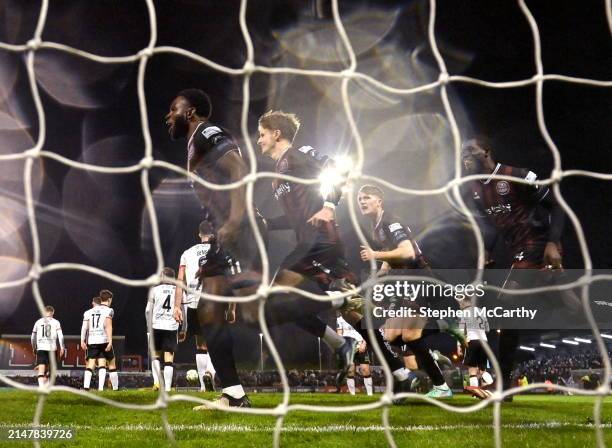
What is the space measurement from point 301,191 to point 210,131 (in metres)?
0.69

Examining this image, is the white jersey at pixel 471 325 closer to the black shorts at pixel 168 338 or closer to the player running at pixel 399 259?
the player running at pixel 399 259

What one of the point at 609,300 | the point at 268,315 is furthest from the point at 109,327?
the point at 609,300

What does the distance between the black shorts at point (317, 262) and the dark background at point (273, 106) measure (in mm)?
7179

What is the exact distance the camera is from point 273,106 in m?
11.0

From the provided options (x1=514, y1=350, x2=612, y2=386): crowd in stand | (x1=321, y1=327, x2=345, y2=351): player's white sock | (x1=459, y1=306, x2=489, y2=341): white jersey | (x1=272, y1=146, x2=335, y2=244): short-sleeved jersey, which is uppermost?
(x1=272, y1=146, x2=335, y2=244): short-sleeved jersey

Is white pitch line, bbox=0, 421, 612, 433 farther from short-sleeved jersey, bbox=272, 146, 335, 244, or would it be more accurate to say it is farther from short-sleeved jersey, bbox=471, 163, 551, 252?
short-sleeved jersey, bbox=471, 163, 551, 252

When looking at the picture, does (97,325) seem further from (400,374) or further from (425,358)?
(425,358)

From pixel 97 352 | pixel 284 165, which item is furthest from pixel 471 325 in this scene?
pixel 97 352

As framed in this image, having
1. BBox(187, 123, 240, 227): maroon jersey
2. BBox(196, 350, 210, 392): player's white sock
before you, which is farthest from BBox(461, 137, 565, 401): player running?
BBox(196, 350, 210, 392): player's white sock

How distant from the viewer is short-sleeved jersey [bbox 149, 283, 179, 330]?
4312 mm

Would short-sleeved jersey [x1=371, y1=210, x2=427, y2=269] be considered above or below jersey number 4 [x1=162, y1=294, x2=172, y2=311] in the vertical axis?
above

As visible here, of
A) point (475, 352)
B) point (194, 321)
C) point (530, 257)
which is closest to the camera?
point (530, 257)

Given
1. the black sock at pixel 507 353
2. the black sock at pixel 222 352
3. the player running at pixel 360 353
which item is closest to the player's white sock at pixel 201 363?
the player running at pixel 360 353

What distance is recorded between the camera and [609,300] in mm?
8156
